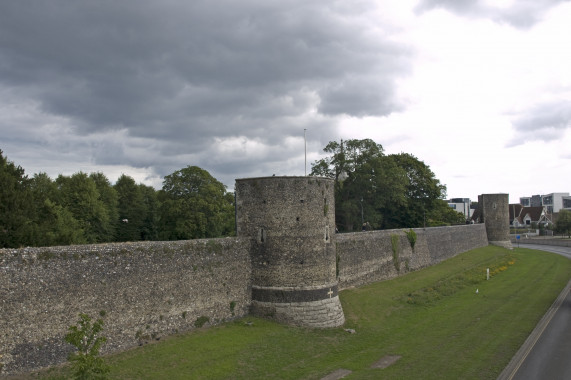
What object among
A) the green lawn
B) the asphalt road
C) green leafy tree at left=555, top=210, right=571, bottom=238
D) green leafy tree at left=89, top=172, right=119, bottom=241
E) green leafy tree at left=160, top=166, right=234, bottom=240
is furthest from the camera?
green leafy tree at left=555, top=210, right=571, bottom=238

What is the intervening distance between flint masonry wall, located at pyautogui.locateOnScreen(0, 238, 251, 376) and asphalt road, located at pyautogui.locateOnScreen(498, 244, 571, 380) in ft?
44.3

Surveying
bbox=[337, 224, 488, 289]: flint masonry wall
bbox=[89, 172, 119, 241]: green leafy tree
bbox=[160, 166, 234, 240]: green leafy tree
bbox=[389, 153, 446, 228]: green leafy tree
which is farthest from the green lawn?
bbox=[89, 172, 119, 241]: green leafy tree

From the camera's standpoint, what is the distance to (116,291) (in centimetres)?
1814

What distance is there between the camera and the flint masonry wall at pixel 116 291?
15.2 m

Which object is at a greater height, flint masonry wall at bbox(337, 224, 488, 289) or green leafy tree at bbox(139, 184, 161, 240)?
green leafy tree at bbox(139, 184, 161, 240)

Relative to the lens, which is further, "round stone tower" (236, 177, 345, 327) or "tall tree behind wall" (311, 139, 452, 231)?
"tall tree behind wall" (311, 139, 452, 231)

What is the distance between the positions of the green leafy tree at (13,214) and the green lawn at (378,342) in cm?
2088

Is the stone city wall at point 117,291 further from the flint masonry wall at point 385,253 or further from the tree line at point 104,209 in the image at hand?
the tree line at point 104,209

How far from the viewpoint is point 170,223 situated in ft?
190

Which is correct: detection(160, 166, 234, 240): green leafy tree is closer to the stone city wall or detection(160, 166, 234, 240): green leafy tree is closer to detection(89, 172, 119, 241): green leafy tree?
detection(89, 172, 119, 241): green leafy tree

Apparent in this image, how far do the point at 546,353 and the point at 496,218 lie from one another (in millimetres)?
62553

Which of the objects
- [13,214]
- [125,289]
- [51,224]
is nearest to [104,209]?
[51,224]

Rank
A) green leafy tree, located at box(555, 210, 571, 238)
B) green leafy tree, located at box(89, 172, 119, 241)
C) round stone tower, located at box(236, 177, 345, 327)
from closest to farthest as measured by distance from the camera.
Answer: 1. round stone tower, located at box(236, 177, 345, 327)
2. green leafy tree, located at box(89, 172, 119, 241)
3. green leafy tree, located at box(555, 210, 571, 238)

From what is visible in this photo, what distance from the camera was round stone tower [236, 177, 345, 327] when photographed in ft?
79.2
